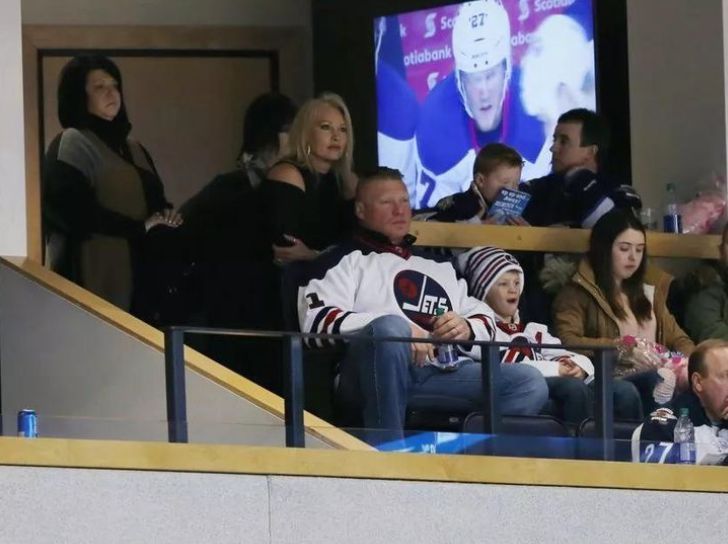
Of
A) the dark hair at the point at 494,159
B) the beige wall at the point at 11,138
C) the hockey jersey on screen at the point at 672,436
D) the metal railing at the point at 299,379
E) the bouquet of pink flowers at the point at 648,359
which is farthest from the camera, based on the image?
the dark hair at the point at 494,159

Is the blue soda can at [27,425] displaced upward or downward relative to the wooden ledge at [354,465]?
upward

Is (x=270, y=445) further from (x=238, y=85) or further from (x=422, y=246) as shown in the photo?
(x=238, y=85)

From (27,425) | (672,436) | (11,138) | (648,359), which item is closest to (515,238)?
(648,359)

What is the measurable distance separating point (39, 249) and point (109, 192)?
61.2 inches

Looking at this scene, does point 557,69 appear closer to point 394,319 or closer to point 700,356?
point 700,356

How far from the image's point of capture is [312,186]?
7.84 meters

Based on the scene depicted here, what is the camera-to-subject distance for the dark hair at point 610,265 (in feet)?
26.7

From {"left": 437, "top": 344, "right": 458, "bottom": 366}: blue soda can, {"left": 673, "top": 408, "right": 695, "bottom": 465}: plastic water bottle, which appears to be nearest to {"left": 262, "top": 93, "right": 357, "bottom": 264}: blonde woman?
{"left": 437, "top": 344, "right": 458, "bottom": 366}: blue soda can

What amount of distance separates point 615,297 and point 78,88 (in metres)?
1.79

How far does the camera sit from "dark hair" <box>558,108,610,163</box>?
880cm

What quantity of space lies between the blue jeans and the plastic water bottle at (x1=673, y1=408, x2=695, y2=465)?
0.38 meters

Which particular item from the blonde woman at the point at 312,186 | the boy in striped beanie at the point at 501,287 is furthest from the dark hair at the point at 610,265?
the blonde woman at the point at 312,186

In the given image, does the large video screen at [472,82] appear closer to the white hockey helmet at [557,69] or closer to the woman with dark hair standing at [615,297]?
the white hockey helmet at [557,69]

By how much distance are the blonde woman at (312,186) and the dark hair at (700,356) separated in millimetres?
1127
